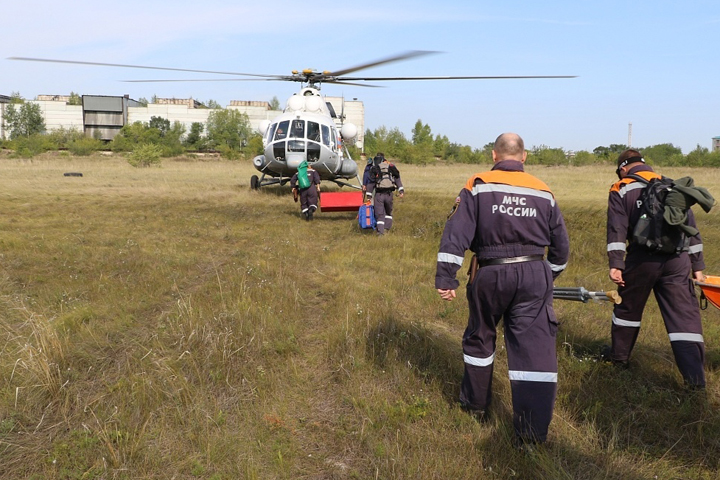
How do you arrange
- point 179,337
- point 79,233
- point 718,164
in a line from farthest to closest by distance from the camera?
1. point 718,164
2. point 79,233
3. point 179,337

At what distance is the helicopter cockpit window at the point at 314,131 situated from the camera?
604 inches

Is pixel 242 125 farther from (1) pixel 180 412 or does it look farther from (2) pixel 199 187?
(1) pixel 180 412

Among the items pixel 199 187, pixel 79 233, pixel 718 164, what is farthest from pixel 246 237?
pixel 718 164

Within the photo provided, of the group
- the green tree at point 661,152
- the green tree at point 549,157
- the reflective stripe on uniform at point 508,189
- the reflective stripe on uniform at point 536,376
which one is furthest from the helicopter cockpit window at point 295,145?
the green tree at point 661,152

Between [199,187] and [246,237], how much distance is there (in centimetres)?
1015

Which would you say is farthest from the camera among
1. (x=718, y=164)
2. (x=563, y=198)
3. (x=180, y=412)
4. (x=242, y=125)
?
(x=242, y=125)

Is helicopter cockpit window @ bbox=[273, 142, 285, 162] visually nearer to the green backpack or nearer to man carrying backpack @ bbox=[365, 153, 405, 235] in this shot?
the green backpack

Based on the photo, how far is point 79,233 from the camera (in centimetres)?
996

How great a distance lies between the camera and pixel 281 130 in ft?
50.7

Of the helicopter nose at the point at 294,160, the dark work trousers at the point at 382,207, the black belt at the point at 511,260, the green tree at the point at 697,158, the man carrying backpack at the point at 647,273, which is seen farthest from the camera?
the green tree at the point at 697,158

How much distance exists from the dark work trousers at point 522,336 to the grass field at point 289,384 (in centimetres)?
22

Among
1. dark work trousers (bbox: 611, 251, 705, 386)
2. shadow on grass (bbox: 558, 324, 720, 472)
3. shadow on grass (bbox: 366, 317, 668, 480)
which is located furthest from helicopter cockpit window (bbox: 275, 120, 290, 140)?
dark work trousers (bbox: 611, 251, 705, 386)

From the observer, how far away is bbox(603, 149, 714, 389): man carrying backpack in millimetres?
3932

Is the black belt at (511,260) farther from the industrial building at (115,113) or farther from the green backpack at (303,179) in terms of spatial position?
the industrial building at (115,113)
